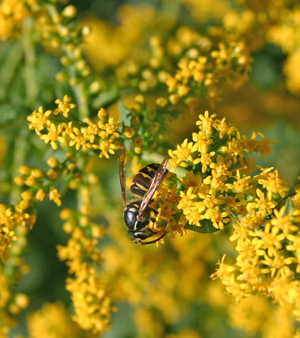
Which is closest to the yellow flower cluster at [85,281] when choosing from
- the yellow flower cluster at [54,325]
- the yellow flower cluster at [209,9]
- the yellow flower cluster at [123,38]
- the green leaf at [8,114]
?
the green leaf at [8,114]

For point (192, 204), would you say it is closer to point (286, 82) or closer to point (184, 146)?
point (184, 146)

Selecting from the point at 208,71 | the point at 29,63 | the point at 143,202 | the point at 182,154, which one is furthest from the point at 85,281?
the point at 29,63

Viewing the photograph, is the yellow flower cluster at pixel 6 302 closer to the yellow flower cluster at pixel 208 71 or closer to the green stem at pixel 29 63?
the green stem at pixel 29 63

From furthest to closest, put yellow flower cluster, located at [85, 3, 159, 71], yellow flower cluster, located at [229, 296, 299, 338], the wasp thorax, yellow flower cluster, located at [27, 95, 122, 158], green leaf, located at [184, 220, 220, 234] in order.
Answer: yellow flower cluster, located at [85, 3, 159, 71] < yellow flower cluster, located at [229, 296, 299, 338] < the wasp thorax < yellow flower cluster, located at [27, 95, 122, 158] < green leaf, located at [184, 220, 220, 234]

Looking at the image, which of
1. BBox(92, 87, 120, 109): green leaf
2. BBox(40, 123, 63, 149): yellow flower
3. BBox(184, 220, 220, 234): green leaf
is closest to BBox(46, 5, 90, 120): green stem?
BBox(92, 87, 120, 109): green leaf

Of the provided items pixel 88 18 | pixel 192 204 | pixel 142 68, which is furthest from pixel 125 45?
pixel 192 204

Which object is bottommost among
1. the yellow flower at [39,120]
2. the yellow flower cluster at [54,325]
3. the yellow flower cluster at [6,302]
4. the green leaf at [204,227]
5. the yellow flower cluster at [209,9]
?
the yellow flower cluster at [54,325]

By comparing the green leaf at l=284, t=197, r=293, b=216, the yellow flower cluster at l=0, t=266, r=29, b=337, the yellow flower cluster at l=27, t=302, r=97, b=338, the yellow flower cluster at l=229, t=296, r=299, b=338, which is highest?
the green leaf at l=284, t=197, r=293, b=216

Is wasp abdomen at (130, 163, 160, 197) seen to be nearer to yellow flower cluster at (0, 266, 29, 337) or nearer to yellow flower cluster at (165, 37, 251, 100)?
yellow flower cluster at (165, 37, 251, 100)
